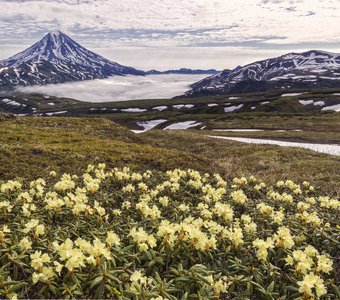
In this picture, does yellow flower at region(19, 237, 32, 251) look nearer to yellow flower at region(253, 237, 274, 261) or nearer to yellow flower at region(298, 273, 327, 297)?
yellow flower at region(253, 237, 274, 261)

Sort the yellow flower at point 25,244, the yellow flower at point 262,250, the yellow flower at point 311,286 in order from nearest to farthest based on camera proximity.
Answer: the yellow flower at point 311,286 < the yellow flower at point 25,244 < the yellow flower at point 262,250

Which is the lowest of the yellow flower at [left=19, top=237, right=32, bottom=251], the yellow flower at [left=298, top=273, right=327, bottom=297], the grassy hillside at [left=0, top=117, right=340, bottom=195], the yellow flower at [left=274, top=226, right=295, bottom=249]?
the grassy hillside at [left=0, top=117, right=340, bottom=195]

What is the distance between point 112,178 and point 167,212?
13.6ft

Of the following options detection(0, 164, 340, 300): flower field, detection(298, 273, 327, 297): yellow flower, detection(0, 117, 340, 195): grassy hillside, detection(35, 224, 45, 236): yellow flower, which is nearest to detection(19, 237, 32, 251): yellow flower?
detection(0, 164, 340, 300): flower field

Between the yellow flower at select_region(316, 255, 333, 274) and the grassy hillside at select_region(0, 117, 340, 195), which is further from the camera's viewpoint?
the grassy hillside at select_region(0, 117, 340, 195)

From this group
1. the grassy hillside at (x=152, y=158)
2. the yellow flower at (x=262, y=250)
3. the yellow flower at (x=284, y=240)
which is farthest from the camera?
the grassy hillside at (x=152, y=158)

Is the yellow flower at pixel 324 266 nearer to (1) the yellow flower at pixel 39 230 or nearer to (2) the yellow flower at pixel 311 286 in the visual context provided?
(2) the yellow flower at pixel 311 286

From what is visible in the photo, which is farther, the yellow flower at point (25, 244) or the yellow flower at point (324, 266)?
the yellow flower at point (324, 266)

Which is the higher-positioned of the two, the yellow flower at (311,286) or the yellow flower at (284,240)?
the yellow flower at (311,286)

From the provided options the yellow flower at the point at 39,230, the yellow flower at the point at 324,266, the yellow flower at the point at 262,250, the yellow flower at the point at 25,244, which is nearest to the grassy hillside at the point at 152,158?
the yellow flower at the point at 39,230

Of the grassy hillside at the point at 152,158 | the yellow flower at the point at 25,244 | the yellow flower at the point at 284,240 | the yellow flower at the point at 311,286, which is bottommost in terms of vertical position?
the grassy hillside at the point at 152,158

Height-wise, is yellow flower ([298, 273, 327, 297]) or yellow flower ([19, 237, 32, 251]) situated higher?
yellow flower ([19, 237, 32, 251])

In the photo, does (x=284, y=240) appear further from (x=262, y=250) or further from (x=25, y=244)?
(x=25, y=244)

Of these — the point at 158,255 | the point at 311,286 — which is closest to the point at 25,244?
the point at 158,255
